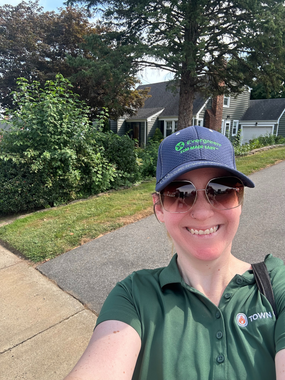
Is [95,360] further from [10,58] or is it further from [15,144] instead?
[10,58]

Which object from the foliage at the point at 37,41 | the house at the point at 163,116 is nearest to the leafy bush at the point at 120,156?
the foliage at the point at 37,41

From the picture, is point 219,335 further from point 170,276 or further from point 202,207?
point 202,207

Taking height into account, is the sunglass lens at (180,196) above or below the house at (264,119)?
below

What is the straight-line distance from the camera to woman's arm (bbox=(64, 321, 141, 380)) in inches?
42.6

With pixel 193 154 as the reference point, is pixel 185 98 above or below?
above

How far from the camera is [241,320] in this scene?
1151 millimetres

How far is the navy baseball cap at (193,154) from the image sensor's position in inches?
47.5

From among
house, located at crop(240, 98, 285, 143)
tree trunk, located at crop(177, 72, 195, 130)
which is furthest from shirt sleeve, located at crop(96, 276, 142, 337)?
house, located at crop(240, 98, 285, 143)

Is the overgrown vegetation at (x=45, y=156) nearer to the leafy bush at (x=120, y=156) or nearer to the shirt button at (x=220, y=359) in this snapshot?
the leafy bush at (x=120, y=156)

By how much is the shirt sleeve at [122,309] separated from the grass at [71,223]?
295 cm

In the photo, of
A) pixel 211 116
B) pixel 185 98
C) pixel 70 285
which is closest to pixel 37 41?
pixel 185 98

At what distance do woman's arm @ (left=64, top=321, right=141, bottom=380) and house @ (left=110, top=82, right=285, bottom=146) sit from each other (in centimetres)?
1984

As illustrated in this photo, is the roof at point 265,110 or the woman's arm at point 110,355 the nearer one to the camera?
the woman's arm at point 110,355

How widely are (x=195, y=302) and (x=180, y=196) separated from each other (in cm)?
51
